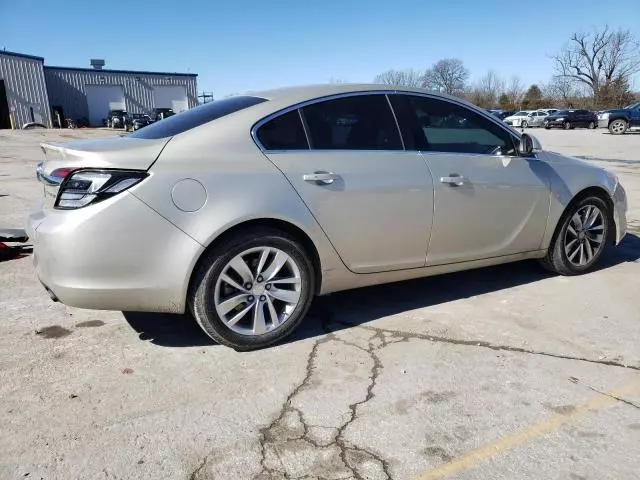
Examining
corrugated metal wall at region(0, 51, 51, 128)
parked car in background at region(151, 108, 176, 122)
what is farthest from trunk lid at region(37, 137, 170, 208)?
corrugated metal wall at region(0, 51, 51, 128)

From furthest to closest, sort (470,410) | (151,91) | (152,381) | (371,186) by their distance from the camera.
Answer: (151,91) < (371,186) < (152,381) < (470,410)

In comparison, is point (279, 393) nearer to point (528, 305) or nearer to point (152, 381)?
point (152, 381)

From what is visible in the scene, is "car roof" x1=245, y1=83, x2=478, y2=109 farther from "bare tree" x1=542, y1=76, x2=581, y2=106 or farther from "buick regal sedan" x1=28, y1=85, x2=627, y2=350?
"bare tree" x1=542, y1=76, x2=581, y2=106

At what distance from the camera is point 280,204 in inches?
121

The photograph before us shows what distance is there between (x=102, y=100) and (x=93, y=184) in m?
53.4

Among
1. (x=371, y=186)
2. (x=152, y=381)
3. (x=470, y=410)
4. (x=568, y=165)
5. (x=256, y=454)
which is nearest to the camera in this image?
(x=256, y=454)

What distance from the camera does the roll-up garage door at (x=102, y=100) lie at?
49.7 metres

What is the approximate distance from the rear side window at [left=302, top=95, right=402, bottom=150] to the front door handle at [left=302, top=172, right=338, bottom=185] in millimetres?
196

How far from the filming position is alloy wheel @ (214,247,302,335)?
3.08 meters

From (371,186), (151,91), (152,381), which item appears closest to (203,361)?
(152,381)

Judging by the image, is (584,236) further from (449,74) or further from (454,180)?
(449,74)

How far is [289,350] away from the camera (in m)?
3.23

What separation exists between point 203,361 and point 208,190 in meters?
1.03

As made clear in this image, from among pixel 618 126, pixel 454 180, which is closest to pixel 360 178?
pixel 454 180
